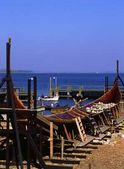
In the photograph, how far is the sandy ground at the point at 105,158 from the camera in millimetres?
Result: 20359

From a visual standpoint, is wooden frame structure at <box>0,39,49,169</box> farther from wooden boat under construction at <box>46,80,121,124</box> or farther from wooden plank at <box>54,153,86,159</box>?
wooden boat under construction at <box>46,80,121,124</box>

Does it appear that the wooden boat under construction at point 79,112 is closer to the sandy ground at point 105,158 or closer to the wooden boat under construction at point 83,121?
the wooden boat under construction at point 83,121

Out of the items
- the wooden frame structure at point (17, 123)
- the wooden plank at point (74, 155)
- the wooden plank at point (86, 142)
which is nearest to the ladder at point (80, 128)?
the wooden plank at point (86, 142)

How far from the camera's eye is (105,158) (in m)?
22.2

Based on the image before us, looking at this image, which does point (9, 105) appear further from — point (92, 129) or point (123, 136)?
point (123, 136)

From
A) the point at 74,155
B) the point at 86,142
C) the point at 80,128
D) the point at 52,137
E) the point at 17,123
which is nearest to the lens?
Answer: the point at 17,123

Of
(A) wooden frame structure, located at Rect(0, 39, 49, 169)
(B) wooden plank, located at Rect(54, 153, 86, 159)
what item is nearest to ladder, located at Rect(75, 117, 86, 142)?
(B) wooden plank, located at Rect(54, 153, 86, 159)

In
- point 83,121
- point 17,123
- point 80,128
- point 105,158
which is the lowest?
point 105,158

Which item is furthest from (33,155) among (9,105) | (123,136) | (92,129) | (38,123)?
(123,136)

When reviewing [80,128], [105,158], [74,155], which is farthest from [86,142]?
[74,155]

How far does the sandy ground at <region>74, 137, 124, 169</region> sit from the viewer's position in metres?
20.4

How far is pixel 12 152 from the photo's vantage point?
62.7 ft

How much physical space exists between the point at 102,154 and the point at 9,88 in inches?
329

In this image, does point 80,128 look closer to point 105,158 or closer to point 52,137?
point 105,158
